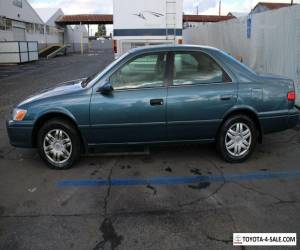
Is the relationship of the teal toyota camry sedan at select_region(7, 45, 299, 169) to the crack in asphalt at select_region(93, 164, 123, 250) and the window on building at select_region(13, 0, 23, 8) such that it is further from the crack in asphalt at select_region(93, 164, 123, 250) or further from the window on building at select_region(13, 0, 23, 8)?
the window on building at select_region(13, 0, 23, 8)

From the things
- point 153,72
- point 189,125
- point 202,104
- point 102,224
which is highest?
point 153,72

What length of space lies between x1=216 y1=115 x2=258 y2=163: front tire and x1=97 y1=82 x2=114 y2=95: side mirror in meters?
1.69

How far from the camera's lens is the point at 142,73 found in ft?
15.7

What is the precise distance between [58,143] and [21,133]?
531 mm

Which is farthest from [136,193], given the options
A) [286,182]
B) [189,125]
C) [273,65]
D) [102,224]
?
[273,65]

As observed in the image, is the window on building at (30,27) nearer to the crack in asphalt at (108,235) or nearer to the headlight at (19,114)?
the headlight at (19,114)

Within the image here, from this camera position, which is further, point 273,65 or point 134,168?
point 273,65

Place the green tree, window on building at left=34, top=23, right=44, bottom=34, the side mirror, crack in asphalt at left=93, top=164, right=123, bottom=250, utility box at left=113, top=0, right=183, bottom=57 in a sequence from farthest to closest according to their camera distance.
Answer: the green tree < window on building at left=34, top=23, right=44, bottom=34 < utility box at left=113, top=0, right=183, bottom=57 < the side mirror < crack in asphalt at left=93, top=164, right=123, bottom=250

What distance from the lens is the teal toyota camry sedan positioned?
15.2 feet

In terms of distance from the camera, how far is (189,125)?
188 inches

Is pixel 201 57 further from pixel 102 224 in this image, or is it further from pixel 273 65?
pixel 273 65

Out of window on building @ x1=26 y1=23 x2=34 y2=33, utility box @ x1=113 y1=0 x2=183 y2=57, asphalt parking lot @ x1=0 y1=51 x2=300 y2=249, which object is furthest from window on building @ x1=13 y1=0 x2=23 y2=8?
asphalt parking lot @ x1=0 y1=51 x2=300 y2=249

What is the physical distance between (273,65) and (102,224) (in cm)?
751

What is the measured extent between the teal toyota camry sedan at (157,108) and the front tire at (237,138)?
0.05 ft
